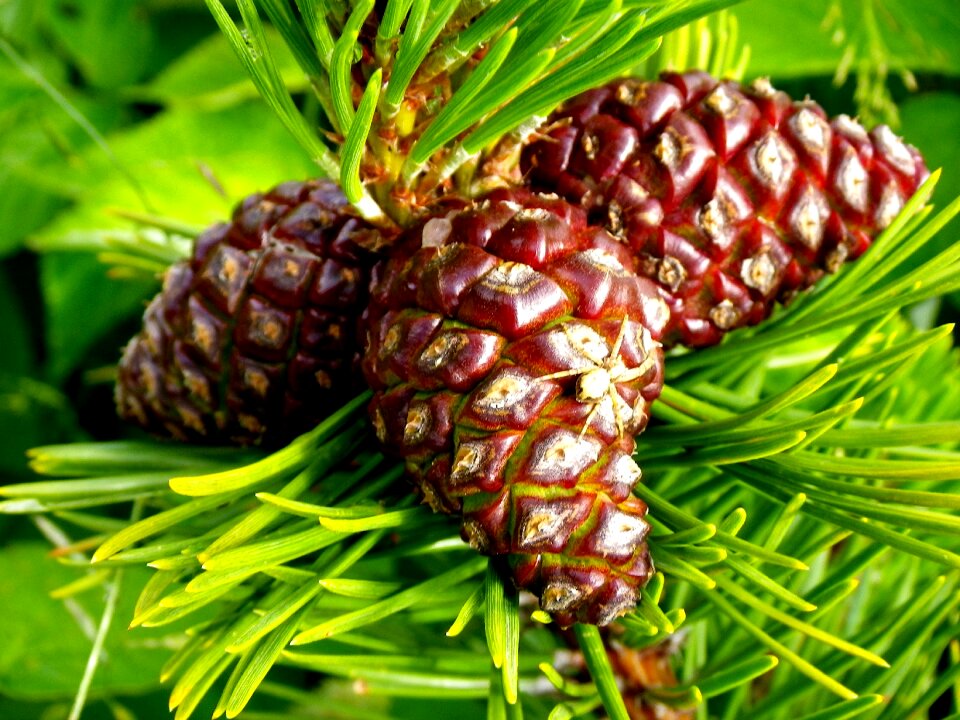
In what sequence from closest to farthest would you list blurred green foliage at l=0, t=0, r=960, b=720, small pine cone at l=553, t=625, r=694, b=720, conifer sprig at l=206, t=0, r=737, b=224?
conifer sprig at l=206, t=0, r=737, b=224 < small pine cone at l=553, t=625, r=694, b=720 < blurred green foliage at l=0, t=0, r=960, b=720

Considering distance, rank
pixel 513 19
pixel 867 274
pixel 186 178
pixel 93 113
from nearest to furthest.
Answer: pixel 513 19 → pixel 867 274 → pixel 186 178 → pixel 93 113

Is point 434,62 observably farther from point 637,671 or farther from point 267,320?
point 637,671

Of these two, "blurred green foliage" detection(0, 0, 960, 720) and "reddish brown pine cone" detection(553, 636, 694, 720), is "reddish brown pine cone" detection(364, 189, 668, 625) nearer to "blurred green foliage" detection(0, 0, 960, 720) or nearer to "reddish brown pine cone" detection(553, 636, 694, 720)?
"reddish brown pine cone" detection(553, 636, 694, 720)

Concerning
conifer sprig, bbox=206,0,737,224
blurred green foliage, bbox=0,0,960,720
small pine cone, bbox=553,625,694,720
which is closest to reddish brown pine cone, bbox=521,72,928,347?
conifer sprig, bbox=206,0,737,224

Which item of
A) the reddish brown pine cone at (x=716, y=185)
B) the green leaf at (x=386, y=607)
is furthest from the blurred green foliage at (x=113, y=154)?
the green leaf at (x=386, y=607)

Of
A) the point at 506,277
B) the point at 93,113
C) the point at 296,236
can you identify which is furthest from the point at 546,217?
the point at 93,113

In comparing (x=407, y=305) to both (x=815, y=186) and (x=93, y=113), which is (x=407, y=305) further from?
(x=93, y=113)
